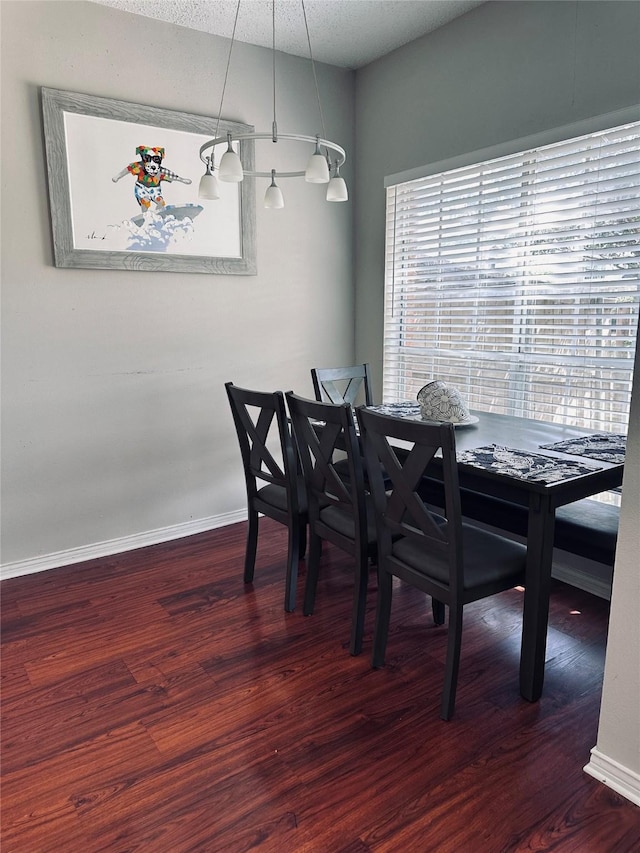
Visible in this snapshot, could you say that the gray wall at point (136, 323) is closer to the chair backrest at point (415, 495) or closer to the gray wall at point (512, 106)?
the gray wall at point (512, 106)

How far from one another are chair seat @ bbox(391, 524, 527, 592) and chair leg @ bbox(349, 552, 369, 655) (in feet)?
0.64

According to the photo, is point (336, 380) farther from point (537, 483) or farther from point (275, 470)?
point (537, 483)

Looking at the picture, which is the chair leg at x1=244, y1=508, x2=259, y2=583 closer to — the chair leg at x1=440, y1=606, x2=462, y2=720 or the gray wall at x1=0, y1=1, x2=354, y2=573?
the gray wall at x1=0, y1=1, x2=354, y2=573

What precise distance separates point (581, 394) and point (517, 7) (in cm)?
187

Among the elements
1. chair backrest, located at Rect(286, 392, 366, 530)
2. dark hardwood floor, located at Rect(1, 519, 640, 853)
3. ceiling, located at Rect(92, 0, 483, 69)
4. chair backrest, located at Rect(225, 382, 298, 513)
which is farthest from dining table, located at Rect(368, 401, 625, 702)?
ceiling, located at Rect(92, 0, 483, 69)

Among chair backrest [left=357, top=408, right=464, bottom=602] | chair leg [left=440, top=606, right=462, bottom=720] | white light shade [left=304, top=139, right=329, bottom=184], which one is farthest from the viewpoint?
white light shade [left=304, top=139, right=329, bottom=184]

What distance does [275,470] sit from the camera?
8.36 feet

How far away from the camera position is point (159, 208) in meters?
3.17

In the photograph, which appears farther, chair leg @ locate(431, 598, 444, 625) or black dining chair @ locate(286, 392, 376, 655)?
chair leg @ locate(431, 598, 444, 625)

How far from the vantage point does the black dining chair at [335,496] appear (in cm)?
216

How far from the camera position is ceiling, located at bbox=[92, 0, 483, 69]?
2.97 metres

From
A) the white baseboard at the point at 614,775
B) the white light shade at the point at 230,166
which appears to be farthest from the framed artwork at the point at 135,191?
the white baseboard at the point at 614,775

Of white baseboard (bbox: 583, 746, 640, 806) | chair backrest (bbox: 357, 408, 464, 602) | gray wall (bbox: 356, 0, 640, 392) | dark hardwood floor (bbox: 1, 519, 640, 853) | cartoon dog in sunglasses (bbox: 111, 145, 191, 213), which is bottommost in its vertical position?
dark hardwood floor (bbox: 1, 519, 640, 853)

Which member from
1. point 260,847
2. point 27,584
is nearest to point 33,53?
point 27,584
